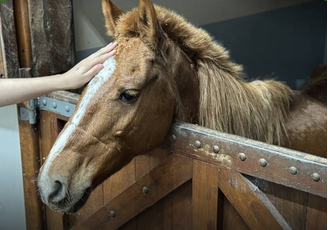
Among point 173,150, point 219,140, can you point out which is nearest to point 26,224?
point 173,150

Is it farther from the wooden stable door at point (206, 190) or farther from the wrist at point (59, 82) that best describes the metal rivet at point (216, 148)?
the wrist at point (59, 82)

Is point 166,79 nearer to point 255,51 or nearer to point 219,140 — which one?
point 219,140

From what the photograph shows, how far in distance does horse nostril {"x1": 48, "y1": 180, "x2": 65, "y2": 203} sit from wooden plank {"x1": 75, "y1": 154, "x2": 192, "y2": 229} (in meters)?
0.39

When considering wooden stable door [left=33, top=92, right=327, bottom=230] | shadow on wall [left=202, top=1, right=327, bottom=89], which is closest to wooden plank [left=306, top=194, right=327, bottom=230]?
wooden stable door [left=33, top=92, right=327, bottom=230]

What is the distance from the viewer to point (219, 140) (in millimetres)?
1219

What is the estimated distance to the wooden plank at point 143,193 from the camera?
1365mm

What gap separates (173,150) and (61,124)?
2.22ft

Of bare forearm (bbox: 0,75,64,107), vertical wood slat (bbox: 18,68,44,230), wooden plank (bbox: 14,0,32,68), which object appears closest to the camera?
bare forearm (bbox: 0,75,64,107)

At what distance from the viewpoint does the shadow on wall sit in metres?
4.05

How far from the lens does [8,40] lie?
1.72m

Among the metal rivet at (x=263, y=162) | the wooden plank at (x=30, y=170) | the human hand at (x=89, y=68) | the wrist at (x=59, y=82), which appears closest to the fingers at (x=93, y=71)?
the human hand at (x=89, y=68)

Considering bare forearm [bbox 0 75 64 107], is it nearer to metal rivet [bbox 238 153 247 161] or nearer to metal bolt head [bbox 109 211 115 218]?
metal bolt head [bbox 109 211 115 218]

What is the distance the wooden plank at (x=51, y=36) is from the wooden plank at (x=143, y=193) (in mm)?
736

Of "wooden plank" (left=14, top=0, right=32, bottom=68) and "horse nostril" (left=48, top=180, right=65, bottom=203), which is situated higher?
"wooden plank" (left=14, top=0, right=32, bottom=68)
